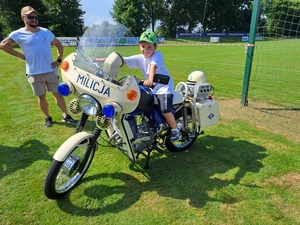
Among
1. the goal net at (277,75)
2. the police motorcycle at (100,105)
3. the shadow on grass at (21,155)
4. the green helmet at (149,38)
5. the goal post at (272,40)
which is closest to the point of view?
the police motorcycle at (100,105)

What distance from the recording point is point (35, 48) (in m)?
4.89

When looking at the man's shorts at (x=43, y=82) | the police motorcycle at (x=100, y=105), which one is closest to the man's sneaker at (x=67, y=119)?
the man's shorts at (x=43, y=82)

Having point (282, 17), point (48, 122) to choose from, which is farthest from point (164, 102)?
point (282, 17)

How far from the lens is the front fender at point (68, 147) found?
2.82 m

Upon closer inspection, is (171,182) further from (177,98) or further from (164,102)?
(177,98)

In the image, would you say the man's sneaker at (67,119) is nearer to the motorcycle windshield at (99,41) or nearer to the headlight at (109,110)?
the motorcycle windshield at (99,41)

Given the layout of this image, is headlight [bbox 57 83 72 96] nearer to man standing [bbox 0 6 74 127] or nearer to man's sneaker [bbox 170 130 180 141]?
man's sneaker [bbox 170 130 180 141]

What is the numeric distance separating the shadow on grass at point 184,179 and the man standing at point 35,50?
2.55 metres

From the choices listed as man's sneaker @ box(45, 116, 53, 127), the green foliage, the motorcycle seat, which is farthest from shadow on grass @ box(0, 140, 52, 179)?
the green foliage

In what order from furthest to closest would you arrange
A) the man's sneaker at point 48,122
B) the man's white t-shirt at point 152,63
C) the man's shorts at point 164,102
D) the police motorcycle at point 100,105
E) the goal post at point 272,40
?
the goal post at point 272,40 < the man's sneaker at point 48,122 < the man's shorts at point 164,102 < the man's white t-shirt at point 152,63 < the police motorcycle at point 100,105

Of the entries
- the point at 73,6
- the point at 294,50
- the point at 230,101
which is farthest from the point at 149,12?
the point at 230,101

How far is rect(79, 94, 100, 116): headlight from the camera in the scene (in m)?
2.80

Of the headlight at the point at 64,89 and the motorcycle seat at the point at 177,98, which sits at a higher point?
the headlight at the point at 64,89

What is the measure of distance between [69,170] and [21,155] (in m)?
1.62
